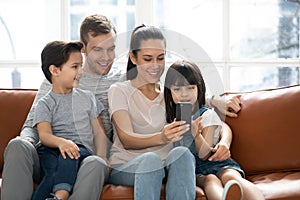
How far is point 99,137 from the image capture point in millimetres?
2309

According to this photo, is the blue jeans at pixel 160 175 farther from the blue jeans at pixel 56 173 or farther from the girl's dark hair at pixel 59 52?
the girl's dark hair at pixel 59 52

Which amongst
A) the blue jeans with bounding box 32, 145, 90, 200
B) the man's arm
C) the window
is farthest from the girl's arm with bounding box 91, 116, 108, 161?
the window

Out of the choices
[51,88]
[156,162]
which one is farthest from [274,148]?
[51,88]

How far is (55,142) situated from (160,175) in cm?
46

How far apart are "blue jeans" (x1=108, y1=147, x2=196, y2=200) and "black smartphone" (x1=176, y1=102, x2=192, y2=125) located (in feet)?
0.41

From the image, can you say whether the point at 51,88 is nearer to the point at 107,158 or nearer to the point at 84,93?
the point at 84,93

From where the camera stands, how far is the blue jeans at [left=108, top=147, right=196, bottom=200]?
194cm

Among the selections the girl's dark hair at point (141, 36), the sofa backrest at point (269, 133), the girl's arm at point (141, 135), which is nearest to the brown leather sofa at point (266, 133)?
the sofa backrest at point (269, 133)

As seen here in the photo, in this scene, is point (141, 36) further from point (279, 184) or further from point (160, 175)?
point (279, 184)

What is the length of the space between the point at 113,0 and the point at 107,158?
1.22 meters

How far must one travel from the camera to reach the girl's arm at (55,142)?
2.12 m

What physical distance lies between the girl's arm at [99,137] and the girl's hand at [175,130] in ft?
1.04

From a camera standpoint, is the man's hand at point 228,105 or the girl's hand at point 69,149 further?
the man's hand at point 228,105

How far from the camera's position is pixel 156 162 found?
2.02 meters
